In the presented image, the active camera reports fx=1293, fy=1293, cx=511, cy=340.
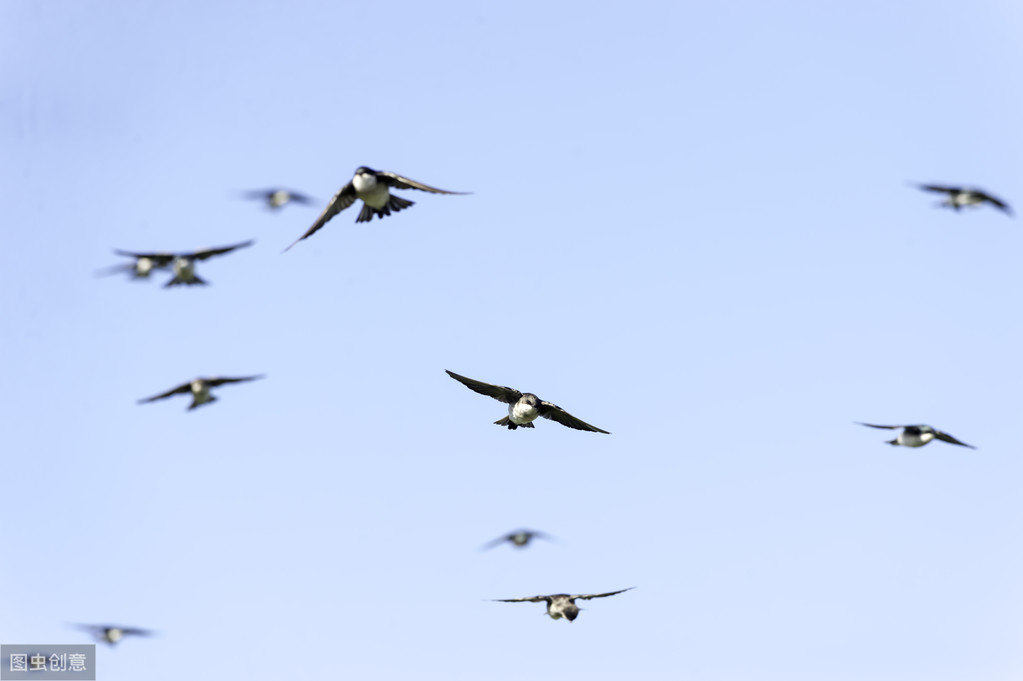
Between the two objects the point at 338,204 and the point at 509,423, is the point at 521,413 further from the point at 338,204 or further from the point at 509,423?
the point at 338,204

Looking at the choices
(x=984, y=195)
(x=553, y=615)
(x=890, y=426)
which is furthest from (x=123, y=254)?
(x=984, y=195)

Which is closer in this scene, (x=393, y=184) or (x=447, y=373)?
(x=447, y=373)

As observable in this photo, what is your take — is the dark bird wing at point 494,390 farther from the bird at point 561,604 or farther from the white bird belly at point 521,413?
the bird at point 561,604

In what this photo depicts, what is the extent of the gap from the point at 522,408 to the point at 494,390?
0.80 m

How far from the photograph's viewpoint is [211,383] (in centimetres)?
3606

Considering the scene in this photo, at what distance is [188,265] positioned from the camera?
120ft

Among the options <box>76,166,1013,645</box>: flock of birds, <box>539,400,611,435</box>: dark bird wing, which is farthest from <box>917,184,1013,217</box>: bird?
<box>539,400,611,435</box>: dark bird wing

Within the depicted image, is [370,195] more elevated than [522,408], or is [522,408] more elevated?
[370,195]

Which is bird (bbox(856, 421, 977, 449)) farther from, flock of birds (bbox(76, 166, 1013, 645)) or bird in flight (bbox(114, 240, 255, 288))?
bird in flight (bbox(114, 240, 255, 288))

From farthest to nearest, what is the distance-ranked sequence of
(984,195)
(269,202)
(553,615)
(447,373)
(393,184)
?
1. (269,202)
2. (984,195)
3. (553,615)
4. (393,184)
5. (447,373)

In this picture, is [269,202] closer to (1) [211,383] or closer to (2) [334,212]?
(1) [211,383]

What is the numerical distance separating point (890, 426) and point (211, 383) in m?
19.7

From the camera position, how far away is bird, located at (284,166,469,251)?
91.5 ft

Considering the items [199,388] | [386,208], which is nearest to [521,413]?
[386,208]
